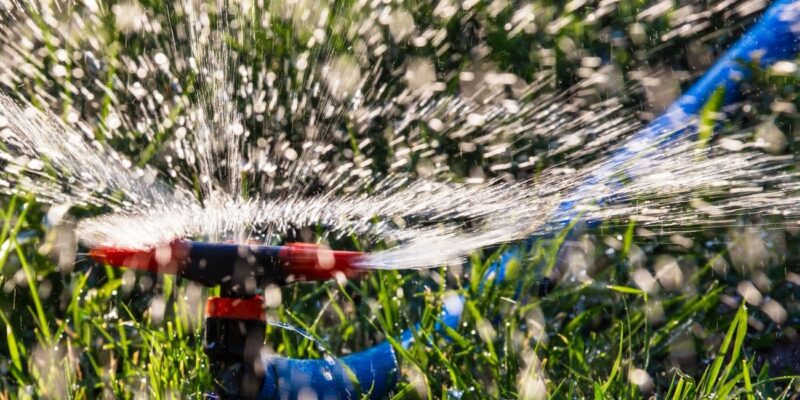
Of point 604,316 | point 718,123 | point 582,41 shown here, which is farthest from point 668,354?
point 582,41

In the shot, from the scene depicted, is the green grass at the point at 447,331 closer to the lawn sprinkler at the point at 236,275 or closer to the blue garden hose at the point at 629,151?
the blue garden hose at the point at 629,151

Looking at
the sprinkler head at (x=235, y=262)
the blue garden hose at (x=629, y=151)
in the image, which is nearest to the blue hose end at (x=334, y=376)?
the blue garden hose at (x=629, y=151)

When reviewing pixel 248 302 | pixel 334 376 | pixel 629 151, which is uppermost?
pixel 629 151

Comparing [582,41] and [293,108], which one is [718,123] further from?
[293,108]

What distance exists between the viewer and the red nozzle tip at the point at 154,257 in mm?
1324

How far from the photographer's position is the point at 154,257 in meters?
1.32

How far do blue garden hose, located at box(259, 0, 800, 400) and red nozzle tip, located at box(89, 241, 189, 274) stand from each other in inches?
12.6

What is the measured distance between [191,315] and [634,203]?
89cm

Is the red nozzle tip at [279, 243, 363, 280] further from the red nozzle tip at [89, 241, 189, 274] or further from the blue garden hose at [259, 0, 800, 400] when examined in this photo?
the blue garden hose at [259, 0, 800, 400]

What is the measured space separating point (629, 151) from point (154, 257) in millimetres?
1090

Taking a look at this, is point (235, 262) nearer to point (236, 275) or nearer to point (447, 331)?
point (236, 275)

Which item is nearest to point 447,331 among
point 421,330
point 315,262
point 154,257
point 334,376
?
point 421,330

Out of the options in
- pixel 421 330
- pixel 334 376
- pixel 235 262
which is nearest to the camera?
pixel 235 262

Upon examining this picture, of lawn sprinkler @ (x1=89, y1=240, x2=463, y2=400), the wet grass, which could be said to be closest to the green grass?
the wet grass
